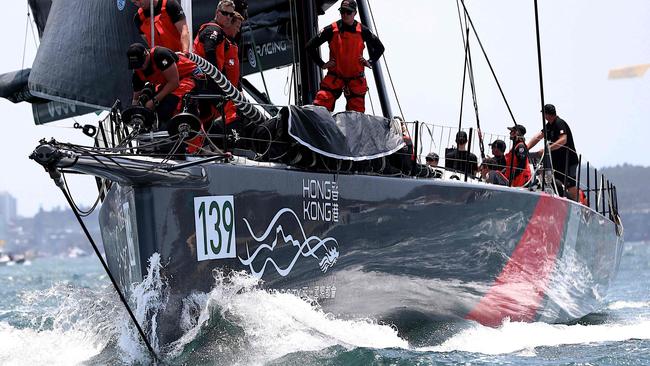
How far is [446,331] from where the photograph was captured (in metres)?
8.56

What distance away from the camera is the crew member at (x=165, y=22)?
25.9 feet

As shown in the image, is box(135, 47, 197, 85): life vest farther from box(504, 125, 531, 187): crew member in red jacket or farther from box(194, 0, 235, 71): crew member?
box(504, 125, 531, 187): crew member in red jacket

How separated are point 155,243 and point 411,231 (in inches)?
89.7

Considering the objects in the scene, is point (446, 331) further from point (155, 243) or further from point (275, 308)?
point (155, 243)

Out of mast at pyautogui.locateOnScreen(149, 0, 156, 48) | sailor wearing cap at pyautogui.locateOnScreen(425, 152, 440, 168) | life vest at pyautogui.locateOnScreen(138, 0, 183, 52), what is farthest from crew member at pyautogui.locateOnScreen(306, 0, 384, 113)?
mast at pyautogui.locateOnScreen(149, 0, 156, 48)

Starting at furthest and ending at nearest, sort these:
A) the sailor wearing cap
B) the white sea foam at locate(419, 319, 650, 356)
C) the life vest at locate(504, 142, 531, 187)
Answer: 1. the life vest at locate(504, 142, 531, 187)
2. the sailor wearing cap
3. the white sea foam at locate(419, 319, 650, 356)

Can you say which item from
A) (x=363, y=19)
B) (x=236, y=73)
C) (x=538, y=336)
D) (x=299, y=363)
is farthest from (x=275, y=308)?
(x=363, y=19)

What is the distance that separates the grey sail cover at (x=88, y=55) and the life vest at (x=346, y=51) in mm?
1711

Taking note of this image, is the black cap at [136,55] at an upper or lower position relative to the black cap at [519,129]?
upper

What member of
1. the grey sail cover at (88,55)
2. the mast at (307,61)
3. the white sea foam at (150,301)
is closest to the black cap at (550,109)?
the mast at (307,61)

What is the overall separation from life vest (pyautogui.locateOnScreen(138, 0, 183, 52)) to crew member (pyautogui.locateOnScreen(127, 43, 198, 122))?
63 centimetres

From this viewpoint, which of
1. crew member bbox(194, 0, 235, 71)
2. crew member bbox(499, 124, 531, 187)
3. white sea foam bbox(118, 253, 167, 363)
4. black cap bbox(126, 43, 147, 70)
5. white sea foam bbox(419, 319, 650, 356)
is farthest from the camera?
crew member bbox(499, 124, 531, 187)

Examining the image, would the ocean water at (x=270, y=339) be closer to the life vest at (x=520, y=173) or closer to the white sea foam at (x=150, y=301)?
the white sea foam at (x=150, y=301)

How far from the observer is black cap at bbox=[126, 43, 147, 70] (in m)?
7.05
